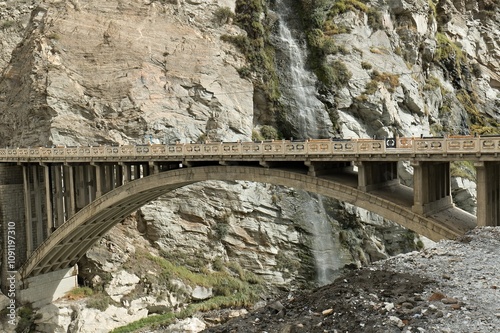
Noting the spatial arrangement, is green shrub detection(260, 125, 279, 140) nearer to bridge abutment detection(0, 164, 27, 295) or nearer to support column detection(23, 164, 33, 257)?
support column detection(23, 164, 33, 257)

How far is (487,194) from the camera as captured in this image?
54.4ft

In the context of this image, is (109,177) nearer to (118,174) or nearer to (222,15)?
(118,174)

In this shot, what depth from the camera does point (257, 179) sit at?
23172mm

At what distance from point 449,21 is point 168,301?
4632 cm

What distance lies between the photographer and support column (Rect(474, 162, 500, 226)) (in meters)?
16.4

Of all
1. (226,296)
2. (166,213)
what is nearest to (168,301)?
(226,296)

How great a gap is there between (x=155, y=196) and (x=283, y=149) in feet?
38.3

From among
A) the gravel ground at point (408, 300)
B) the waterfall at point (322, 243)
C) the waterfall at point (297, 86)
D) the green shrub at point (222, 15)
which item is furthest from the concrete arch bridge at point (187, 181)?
the green shrub at point (222, 15)

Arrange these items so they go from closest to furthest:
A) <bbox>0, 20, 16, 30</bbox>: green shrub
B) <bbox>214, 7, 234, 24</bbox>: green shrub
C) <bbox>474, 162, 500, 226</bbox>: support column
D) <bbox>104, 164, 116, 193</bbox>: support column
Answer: <bbox>474, 162, 500, 226</bbox>: support column
<bbox>104, 164, 116, 193</bbox>: support column
<bbox>214, 7, 234, 24</bbox>: green shrub
<bbox>0, 20, 16, 30</bbox>: green shrub

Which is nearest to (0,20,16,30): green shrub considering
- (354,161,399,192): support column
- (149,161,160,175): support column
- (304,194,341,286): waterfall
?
(149,161,160,175): support column

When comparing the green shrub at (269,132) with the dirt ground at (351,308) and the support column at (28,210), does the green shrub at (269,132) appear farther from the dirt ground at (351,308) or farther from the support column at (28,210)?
the dirt ground at (351,308)

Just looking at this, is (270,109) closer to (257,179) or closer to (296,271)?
(296,271)

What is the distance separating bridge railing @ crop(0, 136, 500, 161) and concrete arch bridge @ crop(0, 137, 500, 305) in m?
0.04

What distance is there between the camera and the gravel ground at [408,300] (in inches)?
384
